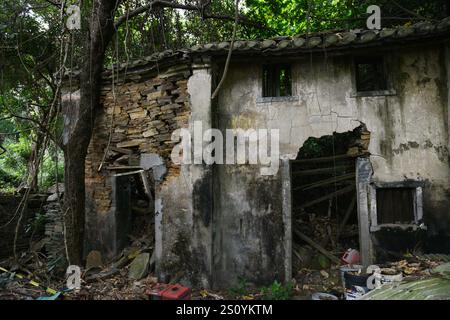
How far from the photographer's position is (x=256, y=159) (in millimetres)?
6383

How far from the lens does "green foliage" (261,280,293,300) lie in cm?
577

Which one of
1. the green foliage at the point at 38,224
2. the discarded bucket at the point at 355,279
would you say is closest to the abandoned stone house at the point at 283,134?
the discarded bucket at the point at 355,279

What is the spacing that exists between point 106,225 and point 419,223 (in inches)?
256

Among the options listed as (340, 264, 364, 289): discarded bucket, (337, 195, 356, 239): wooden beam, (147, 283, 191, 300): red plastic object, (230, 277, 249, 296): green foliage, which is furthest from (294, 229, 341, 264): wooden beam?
(147, 283, 191, 300): red plastic object

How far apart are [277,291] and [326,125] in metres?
3.33

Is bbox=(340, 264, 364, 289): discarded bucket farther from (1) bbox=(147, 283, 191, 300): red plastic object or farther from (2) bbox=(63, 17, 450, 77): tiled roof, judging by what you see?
(2) bbox=(63, 17, 450, 77): tiled roof

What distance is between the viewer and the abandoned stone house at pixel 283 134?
591cm

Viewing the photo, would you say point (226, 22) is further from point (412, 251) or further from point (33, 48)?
point (412, 251)

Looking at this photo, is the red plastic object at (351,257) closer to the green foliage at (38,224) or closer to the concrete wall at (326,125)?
the concrete wall at (326,125)

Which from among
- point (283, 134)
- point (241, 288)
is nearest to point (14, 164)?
point (241, 288)

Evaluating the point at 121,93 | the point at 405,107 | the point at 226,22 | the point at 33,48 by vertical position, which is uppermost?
the point at 226,22

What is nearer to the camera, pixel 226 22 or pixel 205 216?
pixel 205 216

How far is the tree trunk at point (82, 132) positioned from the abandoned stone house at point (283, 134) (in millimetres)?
518
